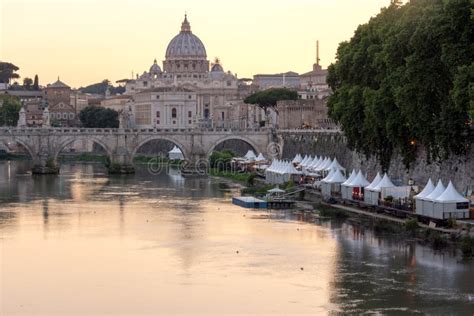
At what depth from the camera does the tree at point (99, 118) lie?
3885 inches

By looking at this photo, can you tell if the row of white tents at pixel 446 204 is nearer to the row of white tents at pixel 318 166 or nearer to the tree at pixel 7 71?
the row of white tents at pixel 318 166

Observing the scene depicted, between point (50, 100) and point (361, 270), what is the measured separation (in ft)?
340

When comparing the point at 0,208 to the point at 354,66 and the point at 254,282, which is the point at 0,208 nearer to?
the point at 354,66

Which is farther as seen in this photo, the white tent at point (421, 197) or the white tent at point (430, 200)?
the white tent at point (421, 197)

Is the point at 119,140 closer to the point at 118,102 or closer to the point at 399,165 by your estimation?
the point at 399,165

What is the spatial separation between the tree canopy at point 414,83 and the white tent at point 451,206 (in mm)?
2325

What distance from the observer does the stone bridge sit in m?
65.8

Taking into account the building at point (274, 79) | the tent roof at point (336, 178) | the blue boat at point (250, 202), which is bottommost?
the blue boat at point (250, 202)

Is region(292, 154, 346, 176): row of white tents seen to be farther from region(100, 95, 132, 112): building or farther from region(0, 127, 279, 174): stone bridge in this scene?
region(100, 95, 132, 112): building

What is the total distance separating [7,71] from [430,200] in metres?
116

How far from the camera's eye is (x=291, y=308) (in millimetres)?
22594

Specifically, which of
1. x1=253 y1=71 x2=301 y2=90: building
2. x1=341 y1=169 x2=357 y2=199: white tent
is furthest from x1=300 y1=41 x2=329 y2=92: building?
x1=341 y1=169 x2=357 y2=199: white tent

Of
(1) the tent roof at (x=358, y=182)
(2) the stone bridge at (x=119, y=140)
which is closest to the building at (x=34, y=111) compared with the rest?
(2) the stone bridge at (x=119, y=140)

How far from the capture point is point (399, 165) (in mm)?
40281
